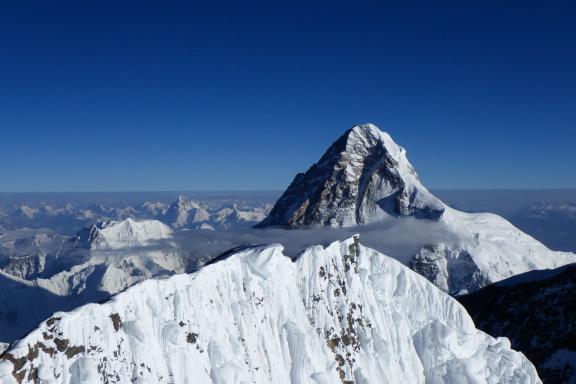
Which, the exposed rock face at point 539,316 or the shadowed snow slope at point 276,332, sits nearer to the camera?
the shadowed snow slope at point 276,332

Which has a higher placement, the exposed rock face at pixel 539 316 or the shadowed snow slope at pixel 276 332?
the shadowed snow slope at pixel 276 332

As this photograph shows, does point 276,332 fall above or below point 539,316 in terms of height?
above

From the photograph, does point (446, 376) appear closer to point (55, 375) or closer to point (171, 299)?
point (171, 299)

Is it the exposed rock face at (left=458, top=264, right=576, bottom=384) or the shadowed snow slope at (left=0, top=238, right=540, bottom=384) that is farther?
the exposed rock face at (left=458, top=264, right=576, bottom=384)

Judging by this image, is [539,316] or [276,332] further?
[539,316]

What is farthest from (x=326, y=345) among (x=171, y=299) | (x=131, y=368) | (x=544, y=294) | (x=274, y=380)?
(x=544, y=294)
